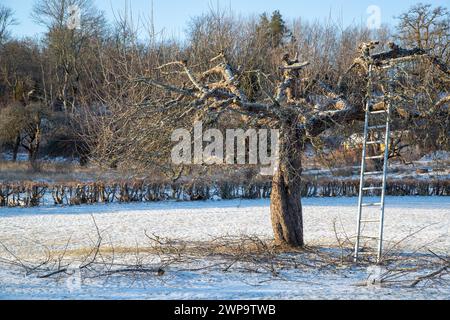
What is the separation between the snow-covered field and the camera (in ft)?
23.5

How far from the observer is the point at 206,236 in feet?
43.1

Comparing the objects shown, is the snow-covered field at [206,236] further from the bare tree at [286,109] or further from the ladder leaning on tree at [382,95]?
the bare tree at [286,109]

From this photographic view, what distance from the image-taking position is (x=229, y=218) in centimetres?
1708

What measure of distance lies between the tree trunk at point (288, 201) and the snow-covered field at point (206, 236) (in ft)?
4.75

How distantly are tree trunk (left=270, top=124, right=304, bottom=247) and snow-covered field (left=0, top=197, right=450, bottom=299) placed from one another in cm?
145

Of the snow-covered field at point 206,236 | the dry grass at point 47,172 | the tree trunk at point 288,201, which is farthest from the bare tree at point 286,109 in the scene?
the dry grass at point 47,172

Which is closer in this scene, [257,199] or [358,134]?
[358,134]

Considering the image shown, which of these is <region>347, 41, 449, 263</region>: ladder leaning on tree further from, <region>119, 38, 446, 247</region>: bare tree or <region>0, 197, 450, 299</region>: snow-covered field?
<region>0, 197, 450, 299</region>: snow-covered field

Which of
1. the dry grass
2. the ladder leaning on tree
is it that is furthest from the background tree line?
the dry grass

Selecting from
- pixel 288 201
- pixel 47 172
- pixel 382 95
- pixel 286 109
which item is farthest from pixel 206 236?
pixel 47 172

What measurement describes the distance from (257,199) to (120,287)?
17.2m

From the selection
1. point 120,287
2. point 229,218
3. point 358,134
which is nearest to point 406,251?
point 358,134

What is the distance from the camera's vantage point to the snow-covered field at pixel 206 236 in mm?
7168
